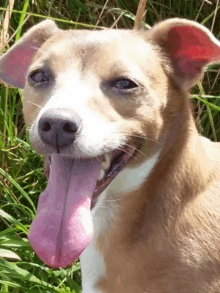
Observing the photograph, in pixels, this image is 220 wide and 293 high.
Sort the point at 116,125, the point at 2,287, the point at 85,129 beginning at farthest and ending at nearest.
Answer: the point at 2,287 < the point at 116,125 < the point at 85,129

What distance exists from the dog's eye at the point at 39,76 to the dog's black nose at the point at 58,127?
0.43 meters

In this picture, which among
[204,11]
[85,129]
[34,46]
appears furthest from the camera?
[204,11]

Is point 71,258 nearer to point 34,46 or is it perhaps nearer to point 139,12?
point 34,46

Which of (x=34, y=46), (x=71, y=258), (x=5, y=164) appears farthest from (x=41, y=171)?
(x=71, y=258)

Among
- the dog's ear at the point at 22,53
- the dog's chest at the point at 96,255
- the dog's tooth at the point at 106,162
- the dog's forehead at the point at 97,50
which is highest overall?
the dog's forehead at the point at 97,50

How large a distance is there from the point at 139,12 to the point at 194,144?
1195 mm

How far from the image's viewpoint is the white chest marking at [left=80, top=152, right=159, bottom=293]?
2.42 meters

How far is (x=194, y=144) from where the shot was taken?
2416 mm

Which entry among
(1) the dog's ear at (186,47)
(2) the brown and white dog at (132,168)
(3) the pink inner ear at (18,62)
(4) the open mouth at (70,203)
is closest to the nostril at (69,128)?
(2) the brown and white dog at (132,168)

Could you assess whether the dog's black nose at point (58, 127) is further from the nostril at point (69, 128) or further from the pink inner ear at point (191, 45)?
the pink inner ear at point (191, 45)

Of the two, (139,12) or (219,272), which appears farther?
(139,12)

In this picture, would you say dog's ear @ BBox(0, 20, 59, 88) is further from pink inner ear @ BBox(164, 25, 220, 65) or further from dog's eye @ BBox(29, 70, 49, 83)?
pink inner ear @ BBox(164, 25, 220, 65)

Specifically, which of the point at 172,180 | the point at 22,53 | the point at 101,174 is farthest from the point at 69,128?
the point at 22,53

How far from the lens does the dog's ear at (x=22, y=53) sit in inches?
109
